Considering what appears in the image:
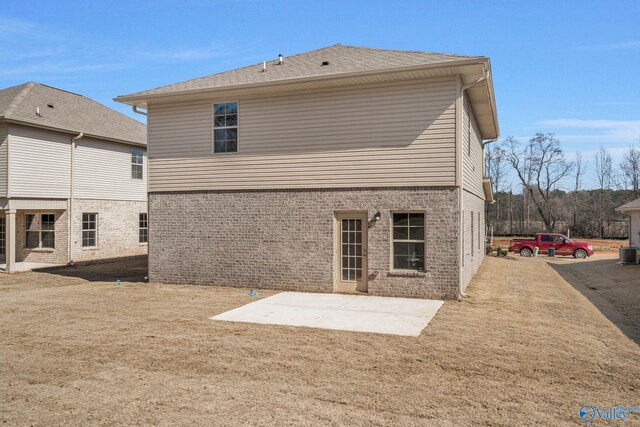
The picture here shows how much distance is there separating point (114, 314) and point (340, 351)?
5.42m

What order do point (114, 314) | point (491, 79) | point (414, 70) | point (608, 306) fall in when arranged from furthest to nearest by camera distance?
point (491, 79), point (608, 306), point (414, 70), point (114, 314)

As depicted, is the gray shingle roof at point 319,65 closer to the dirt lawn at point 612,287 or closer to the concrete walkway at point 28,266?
the dirt lawn at point 612,287

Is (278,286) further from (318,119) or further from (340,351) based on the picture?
(340,351)

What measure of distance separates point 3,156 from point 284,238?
1168cm

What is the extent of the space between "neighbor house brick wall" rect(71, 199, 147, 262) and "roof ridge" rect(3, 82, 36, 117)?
4242 mm

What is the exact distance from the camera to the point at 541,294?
13.1 metres

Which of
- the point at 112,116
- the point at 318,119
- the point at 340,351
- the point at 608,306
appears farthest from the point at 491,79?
the point at 112,116

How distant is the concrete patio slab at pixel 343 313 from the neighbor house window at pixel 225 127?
4.65m

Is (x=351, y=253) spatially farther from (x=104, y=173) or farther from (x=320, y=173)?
(x=104, y=173)

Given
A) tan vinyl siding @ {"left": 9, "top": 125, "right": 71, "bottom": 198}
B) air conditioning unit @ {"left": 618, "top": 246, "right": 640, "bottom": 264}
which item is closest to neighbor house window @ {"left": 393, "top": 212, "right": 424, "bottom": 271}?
tan vinyl siding @ {"left": 9, "top": 125, "right": 71, "bottom": 198}

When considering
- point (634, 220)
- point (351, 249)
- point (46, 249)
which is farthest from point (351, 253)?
point (634, 220)

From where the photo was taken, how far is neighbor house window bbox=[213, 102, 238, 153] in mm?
13750

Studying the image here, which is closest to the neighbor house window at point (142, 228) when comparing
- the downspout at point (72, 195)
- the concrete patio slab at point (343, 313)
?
the downspout at point (72, 195)

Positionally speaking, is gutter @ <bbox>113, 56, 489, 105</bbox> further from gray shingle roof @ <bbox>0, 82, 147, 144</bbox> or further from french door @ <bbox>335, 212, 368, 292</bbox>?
gray shingle roof @ <bbox>0, 82, 147, 144</bbox>
